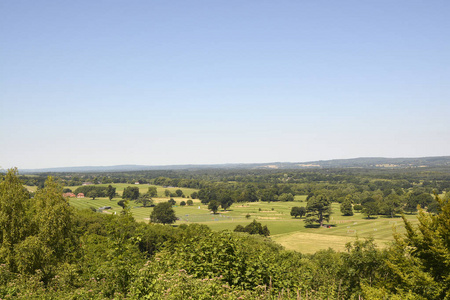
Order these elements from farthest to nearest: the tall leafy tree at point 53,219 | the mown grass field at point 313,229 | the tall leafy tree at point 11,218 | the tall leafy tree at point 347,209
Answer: the tall leafy tree at point 347,209 → the mown grass field at point 313,229 → the tall leafy tree at point 53,219 → the tall leafy tree at point 11,218

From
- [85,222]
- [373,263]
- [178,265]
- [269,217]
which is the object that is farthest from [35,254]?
[269,217]

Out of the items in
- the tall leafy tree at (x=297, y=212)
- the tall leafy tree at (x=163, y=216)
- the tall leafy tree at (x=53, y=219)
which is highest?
the tall leafy tree at (x=53, y=219)

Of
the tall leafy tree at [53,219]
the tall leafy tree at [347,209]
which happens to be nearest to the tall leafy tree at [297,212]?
the tall leafy tree at [347,209]

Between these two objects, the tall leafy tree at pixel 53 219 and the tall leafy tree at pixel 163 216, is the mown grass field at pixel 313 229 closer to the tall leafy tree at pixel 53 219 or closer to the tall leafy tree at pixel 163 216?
the tall leafy tree at pixel 163 216

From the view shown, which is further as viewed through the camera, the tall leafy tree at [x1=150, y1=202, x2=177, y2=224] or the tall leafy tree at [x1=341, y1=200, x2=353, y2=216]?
the tall leafy tree at [x1=341, y1=200, x2=353, y2=216]

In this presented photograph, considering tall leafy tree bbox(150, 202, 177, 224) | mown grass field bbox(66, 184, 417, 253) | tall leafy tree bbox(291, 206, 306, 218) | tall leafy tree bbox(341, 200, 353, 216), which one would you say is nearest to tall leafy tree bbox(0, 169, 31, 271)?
mown grass field bbox(66, 184, 417, 253)

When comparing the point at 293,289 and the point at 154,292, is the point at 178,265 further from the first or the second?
the point at 293,289

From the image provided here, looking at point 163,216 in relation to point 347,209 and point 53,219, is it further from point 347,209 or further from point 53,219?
point 53,219

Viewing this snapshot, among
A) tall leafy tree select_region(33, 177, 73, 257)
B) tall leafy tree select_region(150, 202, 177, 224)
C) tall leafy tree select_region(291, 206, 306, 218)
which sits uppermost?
tall leafy tree select_region(33, 177, 73, 257)

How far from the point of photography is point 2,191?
21.7 m

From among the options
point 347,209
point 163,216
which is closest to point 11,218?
point 163,216

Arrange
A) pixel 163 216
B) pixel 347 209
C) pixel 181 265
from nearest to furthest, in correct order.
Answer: pixel 181 265 → pixel 163 216 → pixel 347 209

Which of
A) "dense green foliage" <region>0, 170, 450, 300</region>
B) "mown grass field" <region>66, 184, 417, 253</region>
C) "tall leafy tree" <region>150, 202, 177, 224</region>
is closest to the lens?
"dense green foliage" <region>0, 170, 450, 300</region>

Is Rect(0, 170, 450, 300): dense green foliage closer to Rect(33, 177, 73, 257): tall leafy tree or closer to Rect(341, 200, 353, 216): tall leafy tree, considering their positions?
Rect(33, 177, 73, 257): tall leafy tree
